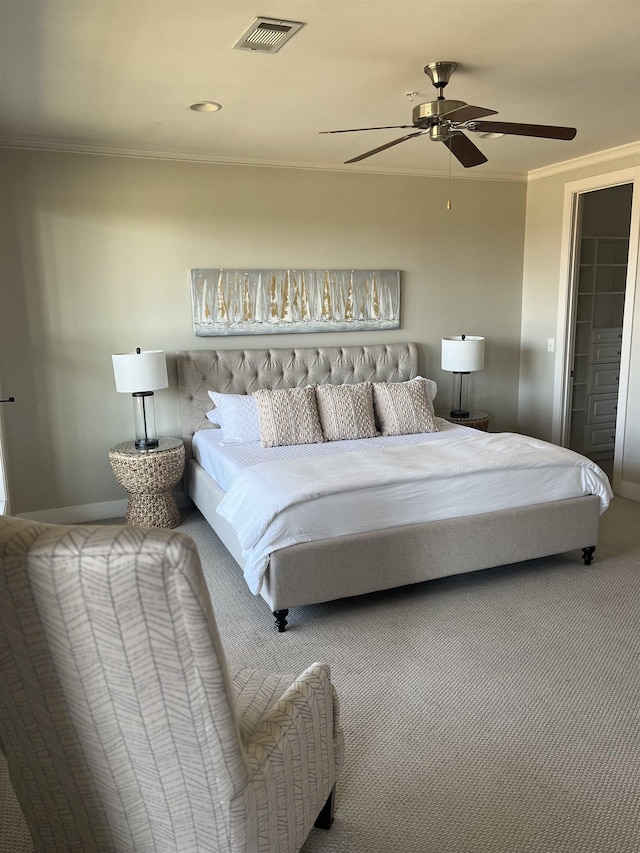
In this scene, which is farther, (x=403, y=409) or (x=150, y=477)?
(x=403, y=409)

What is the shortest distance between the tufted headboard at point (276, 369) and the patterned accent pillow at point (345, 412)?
46 cm

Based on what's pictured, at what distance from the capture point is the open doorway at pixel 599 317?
5.73 meters

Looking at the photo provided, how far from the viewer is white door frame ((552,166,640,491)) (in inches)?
182

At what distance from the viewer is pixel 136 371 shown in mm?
4043

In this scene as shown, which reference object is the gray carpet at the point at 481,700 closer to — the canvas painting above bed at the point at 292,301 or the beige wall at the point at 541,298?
the canvas painting above bed at the point at 292,301

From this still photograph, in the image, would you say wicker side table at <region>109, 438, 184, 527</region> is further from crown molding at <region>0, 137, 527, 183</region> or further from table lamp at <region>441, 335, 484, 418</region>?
table lamp at <region>441, 335, 484, 418</region>

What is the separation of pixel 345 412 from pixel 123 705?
332 centimetres

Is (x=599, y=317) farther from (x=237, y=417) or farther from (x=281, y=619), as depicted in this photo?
(x=281, y=619)

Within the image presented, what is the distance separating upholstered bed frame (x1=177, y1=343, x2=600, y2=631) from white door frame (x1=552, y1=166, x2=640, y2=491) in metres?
1.57

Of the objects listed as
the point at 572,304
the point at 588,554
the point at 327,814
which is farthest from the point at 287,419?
the point at 572,304

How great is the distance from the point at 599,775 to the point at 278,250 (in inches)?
154

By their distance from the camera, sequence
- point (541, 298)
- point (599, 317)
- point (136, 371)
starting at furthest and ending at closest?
1. point (599, 317)
2. point (541, 298)
3. point (136, 371)

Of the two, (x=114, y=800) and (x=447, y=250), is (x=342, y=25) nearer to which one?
(x=114, y=800)

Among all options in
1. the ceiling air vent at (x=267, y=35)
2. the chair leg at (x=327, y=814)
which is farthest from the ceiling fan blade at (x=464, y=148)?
the chair leg at (x=327, y=814)
